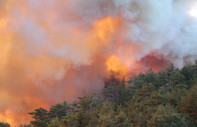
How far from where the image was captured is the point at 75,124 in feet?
193

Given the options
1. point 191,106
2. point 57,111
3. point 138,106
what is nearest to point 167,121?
point 191,106

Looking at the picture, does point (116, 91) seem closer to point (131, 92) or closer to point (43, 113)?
point (131, 92)

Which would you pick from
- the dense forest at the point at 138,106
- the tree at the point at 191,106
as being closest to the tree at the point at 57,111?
the dense forest at the point at 138,106

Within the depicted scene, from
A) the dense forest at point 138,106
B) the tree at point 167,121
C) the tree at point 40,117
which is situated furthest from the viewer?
the tree at point 40,117

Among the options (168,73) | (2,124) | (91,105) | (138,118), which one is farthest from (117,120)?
(2,124)

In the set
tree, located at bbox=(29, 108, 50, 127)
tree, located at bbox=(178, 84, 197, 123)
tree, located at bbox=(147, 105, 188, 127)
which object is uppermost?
tree, located at bbox=(29, 108, 50, 127)

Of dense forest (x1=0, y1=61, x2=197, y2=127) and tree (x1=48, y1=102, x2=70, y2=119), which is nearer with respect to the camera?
dense forest (x1=0, y1=61, x2=197, y2=127)

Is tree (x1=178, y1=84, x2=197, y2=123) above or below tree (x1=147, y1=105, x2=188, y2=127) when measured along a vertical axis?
above

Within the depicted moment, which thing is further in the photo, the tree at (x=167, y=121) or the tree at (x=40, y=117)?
the tree at (x=40, y=117)

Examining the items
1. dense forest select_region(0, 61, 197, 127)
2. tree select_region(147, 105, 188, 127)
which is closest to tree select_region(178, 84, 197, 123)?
dense forest select_region(0, 61, 197, 127)

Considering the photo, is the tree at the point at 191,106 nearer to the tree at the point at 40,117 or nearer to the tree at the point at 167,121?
the tree at the point at 167,121

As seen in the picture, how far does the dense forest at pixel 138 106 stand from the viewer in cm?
4850

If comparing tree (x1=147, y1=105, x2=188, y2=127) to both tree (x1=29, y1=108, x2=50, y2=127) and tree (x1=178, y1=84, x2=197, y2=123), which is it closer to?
tree (x1=178, y1=84, x2=197, y2=123)

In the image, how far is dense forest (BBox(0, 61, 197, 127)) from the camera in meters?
48.5
